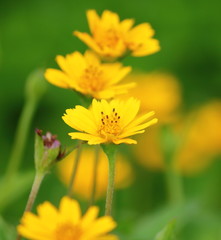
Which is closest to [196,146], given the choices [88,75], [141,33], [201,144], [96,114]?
[201,144]

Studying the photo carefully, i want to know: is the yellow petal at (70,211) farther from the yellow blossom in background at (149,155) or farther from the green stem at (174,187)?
the yellow blossom in background at (149,155)

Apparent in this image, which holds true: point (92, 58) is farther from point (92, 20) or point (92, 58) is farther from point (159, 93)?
point (159, 93)

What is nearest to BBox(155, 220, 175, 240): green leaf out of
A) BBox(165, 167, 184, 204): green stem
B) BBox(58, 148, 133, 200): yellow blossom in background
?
BBox(165, 167, 184, 204): green stem

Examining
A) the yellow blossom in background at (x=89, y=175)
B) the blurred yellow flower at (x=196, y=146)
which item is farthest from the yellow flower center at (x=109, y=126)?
the blurred yellow flower at (x=196, y=146)

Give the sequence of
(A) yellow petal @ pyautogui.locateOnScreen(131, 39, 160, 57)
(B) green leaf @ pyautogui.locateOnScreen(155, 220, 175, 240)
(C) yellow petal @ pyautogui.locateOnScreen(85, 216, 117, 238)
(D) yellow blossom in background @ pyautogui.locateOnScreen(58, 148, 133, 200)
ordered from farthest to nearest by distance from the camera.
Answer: (D) yellow blossom in background @ pyautogui.locateOnScreen(58, 148, 133, 200) → (A) yellow petal @ pyautogui.locateOnScreen(131, 39, 160, 57) → (B) green leaf @ pyautogui.locateOnScreen(155, 220, 175, 240) → (C) yellow petal @ pyautogui.locateOnScreen(85, 216, 117, 238)

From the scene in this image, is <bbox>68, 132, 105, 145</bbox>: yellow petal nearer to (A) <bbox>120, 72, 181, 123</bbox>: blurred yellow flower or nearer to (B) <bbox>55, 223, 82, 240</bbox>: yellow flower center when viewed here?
(B) <bbox>55, 223, 82, 240</bbox>: yellow flower center

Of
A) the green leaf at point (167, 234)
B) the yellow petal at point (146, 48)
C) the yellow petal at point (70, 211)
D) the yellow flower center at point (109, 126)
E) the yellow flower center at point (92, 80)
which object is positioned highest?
the yellow petal at point (146, 48)
